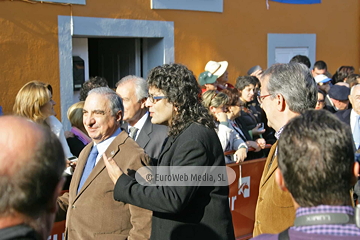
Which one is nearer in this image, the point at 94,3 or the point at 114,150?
the point at 114,150

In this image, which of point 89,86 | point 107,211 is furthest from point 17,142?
point 89,86

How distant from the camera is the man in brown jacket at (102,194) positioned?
2953 millimetres

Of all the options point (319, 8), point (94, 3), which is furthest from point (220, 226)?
point (319, 8)

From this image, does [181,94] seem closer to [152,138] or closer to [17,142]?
[152,138]

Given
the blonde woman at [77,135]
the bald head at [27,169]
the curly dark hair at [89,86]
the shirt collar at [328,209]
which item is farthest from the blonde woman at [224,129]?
the bald head at [27,169]

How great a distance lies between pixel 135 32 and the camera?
23.8ft

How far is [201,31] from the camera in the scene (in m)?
8.14

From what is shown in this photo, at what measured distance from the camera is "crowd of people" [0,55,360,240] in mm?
1465

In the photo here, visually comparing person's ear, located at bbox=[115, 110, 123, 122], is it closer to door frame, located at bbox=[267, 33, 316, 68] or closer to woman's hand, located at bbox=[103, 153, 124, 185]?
woman's hand, located at bbox=[103, 153, 124, 185]

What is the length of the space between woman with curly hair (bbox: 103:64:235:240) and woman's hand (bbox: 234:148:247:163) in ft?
8.16

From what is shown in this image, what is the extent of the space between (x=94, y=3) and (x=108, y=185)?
4364 millimetres

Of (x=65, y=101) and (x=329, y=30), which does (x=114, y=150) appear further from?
(x=329, y=30)

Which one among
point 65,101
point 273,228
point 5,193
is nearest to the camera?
point 5,193

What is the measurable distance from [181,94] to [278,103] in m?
0.69
